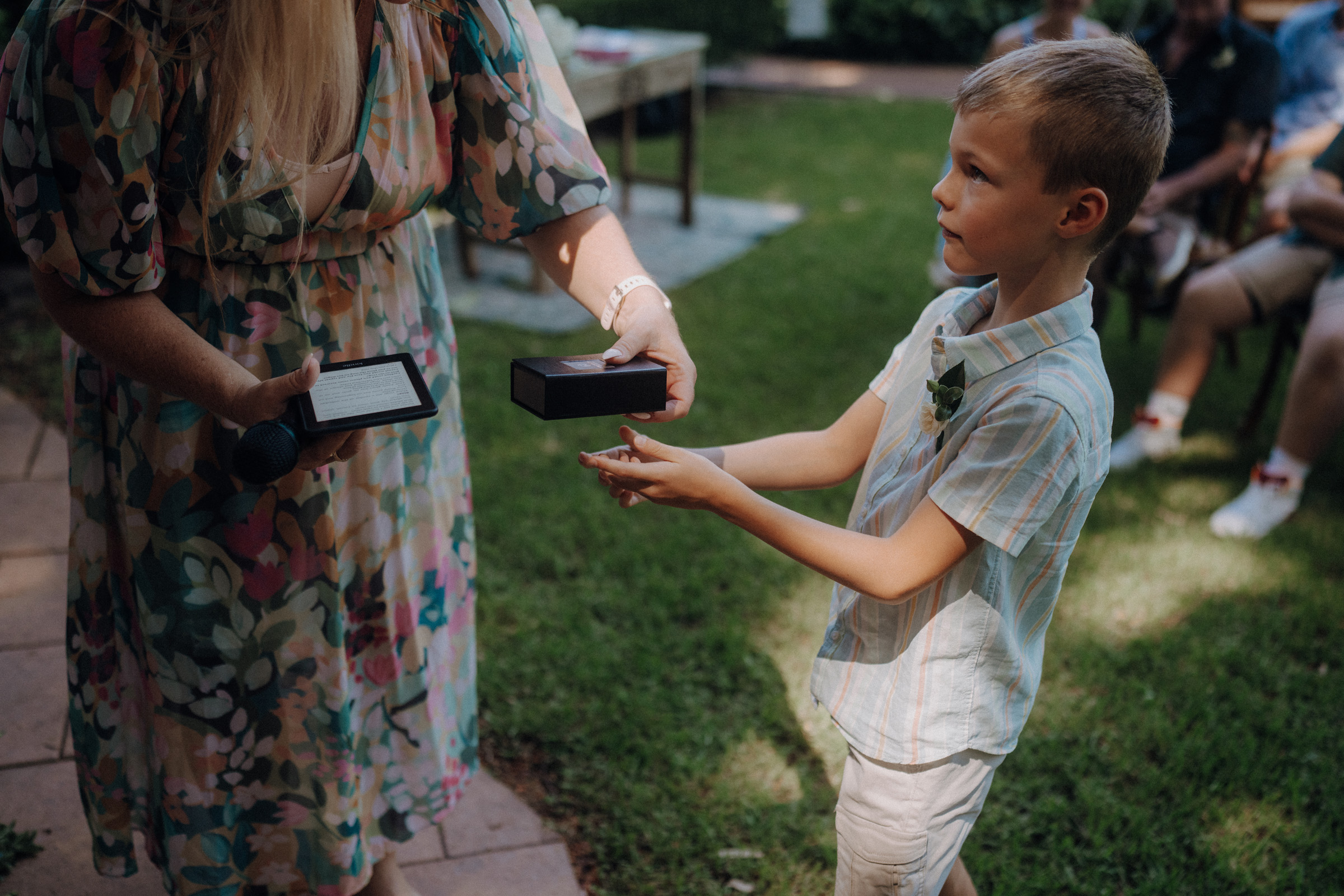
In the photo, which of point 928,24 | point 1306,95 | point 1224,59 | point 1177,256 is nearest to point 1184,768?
point 1177,256

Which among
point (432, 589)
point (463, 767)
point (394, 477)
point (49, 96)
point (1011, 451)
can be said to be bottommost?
point (463, 767)

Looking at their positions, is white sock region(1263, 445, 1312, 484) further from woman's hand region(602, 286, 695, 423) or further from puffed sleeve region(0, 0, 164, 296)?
puffed sleeve region(0, 0, 164, 296)

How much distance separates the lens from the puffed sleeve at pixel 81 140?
1.22 meters

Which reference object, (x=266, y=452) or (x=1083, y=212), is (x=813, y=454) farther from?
(x=266, y=452)

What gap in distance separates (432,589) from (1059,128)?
48.6 inches

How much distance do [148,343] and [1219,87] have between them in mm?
4540

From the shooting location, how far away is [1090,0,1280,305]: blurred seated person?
14.2 ft

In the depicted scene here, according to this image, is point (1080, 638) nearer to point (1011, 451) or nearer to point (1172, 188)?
point (1011, 451)

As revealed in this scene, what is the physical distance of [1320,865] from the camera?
2270mm

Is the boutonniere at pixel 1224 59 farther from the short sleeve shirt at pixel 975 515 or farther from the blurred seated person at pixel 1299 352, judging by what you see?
the short sleeve shirt at pixel 975 515

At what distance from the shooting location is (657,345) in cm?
164

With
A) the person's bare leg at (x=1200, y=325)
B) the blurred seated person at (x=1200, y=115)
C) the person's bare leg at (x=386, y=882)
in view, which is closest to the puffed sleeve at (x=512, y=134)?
the person's bare leg at (x=386, y=882)

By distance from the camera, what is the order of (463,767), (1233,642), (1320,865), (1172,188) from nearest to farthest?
(463,767) < (1320,865) < (1233,642) < (1172,188)

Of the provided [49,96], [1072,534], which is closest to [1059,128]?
[1072,534]
